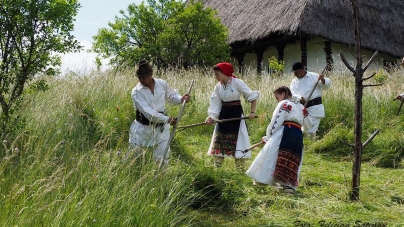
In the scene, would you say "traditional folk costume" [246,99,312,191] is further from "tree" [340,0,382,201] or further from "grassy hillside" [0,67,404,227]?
"tree" [340,0,382,201]

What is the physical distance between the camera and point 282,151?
488cm

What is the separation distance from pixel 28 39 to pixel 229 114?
2.57 metres

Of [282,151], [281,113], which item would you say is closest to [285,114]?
[281,113]

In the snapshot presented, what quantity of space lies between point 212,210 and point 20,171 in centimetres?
160

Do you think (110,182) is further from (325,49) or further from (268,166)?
(325,49)

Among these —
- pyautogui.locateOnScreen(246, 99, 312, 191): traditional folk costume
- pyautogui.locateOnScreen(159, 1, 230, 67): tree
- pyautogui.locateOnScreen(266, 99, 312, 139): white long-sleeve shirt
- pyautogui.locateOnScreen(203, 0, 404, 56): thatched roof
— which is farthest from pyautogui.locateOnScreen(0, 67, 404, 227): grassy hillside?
pyautogui.locateOnScreen(203, 0, 404, 56): thatched roof

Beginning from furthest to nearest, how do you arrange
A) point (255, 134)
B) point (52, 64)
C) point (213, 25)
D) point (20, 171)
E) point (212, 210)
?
point (213, 25)
point (255, 134)
point (52, 64)
point (212, 210)
point (20, 171)

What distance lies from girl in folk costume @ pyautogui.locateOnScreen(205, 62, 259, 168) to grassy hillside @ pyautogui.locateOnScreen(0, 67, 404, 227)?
279mm

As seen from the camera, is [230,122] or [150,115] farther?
[230,122]

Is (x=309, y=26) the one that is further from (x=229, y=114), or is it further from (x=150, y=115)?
(x=150, y=115)

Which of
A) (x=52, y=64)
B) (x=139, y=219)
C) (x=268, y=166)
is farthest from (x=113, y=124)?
(x=139, y=219)

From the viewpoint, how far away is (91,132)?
609cm

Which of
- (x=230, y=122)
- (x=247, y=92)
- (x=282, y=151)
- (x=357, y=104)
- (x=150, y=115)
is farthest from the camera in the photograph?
(x=230, y=122)

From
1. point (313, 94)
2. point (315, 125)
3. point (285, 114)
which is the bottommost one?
point (315, 125)
